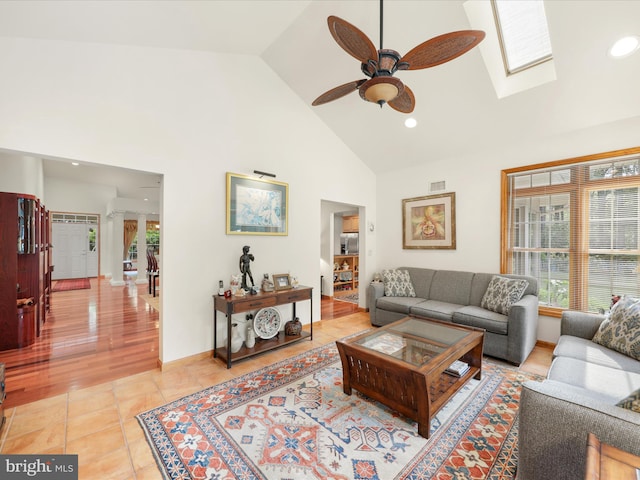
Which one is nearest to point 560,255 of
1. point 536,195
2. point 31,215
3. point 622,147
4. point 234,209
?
point 536,195

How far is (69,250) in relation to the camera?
8078 mm

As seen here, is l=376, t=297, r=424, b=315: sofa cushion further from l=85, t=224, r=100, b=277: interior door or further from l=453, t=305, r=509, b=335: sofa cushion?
l=85, t=224, r=100, b=277: interior door

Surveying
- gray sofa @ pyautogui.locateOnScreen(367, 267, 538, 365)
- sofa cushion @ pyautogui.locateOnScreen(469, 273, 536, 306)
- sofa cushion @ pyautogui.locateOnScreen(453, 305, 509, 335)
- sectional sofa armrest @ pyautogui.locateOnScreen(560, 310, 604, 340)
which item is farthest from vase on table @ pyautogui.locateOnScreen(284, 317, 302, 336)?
sectional sofa armrest @ pyautogui.locateOnScreen(560, 310, 604, 340)

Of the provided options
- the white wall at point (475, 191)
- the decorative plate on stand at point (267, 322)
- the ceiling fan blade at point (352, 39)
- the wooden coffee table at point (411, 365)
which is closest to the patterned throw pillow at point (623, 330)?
the wooden coffee table at point (411, 365)

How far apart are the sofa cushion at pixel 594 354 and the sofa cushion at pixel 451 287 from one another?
4.70ft

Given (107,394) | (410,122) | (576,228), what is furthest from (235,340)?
(576,228)

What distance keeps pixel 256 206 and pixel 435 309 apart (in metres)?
2.71

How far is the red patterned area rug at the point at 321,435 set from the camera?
5.23ft

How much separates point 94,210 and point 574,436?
10.7 m

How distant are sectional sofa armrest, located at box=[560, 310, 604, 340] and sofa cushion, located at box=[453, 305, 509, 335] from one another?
495 millimetres

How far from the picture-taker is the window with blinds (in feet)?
9.78

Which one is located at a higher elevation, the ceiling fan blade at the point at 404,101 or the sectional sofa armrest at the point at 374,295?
the ceiling fan blade at the point at 404,101

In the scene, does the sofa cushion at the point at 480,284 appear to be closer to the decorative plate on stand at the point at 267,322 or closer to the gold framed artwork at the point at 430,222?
the gold framed artwork at the point at 430,222

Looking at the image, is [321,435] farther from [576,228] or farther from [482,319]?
[576,228]
